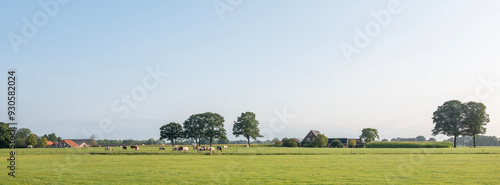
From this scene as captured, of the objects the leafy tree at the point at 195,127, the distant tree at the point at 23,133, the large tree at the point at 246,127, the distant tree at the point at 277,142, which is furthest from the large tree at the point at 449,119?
the distant tree at the point at 23,133

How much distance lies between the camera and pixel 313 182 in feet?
67.2

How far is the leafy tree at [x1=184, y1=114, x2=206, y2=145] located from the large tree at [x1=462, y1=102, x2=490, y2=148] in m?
87.2

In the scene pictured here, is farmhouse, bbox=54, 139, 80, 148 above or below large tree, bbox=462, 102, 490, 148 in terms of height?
below

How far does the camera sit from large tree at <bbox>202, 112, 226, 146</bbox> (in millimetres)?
136375

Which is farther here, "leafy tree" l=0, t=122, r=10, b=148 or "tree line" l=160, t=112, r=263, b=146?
"tree line" l=160, t=112, r=263, b=146

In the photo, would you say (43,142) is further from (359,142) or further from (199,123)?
(359,142)

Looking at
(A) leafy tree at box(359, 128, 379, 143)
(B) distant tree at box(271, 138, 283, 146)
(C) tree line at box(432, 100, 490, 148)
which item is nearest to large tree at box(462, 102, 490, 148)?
(C) tree line at box(432, 100, 490, 148)

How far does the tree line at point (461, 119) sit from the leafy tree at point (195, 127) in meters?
80.1

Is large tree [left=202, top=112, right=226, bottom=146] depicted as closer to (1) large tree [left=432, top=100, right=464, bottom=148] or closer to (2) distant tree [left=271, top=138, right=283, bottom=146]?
(2) distant tree [left=271, top=138, right=283, bottom=146]

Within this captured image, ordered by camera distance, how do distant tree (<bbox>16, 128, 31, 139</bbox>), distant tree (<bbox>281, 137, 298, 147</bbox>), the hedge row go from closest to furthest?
1. the hedge row
2. distant tree (<bbox>281, 137, 298, 147</bbox>)
3. distant tree (<bbox>16, 128, 31, 139</bbox>)

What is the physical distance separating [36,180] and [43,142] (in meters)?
132

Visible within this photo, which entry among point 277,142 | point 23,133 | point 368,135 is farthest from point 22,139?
point 368,135

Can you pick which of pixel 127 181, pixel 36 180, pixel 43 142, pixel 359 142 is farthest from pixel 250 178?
pixel 43 142

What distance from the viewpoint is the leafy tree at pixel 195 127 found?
13888 centimetres
